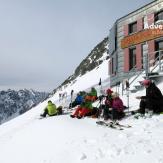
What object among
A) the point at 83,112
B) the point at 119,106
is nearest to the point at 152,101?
the point at 119,106

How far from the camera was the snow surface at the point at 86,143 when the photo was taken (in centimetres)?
1067

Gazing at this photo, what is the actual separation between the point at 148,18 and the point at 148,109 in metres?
16.5

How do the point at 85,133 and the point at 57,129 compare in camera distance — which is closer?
the point at 85,133

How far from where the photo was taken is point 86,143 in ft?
40.2

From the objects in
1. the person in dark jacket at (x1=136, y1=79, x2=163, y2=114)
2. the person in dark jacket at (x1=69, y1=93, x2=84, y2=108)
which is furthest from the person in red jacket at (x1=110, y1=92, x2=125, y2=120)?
the person in dark jacket at (x1=69, y1=93, x2=84, y2=108)

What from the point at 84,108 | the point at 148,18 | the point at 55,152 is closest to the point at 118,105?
the point at 84,108

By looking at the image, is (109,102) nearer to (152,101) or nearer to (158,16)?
(152,101)

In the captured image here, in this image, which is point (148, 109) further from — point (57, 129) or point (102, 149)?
point (102, 149)

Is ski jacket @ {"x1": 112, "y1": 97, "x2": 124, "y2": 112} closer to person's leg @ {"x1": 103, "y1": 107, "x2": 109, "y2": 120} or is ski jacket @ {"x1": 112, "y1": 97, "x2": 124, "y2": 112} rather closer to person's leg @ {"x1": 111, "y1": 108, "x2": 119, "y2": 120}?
person's leg @ {"x1": 111, "y1": 108, "x2": 119, "y2": 120}

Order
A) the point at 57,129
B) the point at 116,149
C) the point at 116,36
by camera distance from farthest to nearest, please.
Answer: the point at 116,36 → the point at 57,129 → the point at 116,149

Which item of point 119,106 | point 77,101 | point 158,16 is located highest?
point 158,16

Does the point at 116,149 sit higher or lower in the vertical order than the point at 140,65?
lower

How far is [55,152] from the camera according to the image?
39.3ft

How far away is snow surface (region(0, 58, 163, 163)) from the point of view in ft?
35.0
